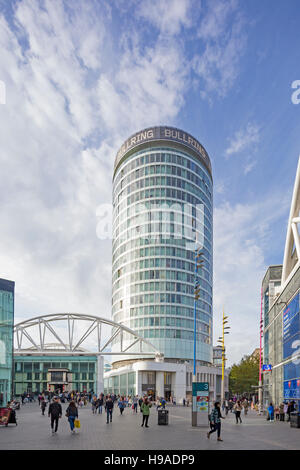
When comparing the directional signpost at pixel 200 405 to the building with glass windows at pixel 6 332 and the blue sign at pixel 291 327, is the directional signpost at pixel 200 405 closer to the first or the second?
the blue sign at pixel 291 327

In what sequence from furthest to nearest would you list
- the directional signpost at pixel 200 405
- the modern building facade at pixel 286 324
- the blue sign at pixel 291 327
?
the modern building facade at pixel 286 324 → the blue sign at pixel 291 327 → the directional signpost at pixel 200 405

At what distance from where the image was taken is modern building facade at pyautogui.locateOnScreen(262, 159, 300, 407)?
38.7 metres

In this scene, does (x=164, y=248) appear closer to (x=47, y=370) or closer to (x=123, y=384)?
(x=123, y=384)

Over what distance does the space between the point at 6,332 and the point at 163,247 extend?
69558 millimetres

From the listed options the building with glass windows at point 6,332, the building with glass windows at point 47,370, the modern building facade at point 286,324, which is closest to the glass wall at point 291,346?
the modern building facade at point 286,324

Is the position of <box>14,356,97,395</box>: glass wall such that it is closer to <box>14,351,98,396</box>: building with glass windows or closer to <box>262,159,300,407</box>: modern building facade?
<box>14,351,98,396</box>: building with glass windows

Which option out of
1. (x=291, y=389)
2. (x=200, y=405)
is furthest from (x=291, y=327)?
(x=200, y=405)

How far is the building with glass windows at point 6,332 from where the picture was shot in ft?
137

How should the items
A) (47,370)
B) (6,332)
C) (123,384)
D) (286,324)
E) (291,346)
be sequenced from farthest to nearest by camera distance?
(123,384) → (47,370) → (286,324) → (6,332) → (291,346)

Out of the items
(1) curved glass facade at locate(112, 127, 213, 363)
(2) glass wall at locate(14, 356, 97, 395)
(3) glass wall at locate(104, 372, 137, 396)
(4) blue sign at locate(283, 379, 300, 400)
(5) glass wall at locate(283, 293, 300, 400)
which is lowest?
(3) glass wall at locate(104, 372, 137, 396)

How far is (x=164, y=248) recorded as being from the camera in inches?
4326

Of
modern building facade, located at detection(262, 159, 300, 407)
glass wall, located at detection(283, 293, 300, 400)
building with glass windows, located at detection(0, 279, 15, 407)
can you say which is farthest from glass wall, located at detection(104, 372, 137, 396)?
glass wall, located at detection(283, 293, 300, 400)

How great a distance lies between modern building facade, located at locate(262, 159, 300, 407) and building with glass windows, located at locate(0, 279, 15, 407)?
899 inches

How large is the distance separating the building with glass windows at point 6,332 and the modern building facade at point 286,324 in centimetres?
2283
